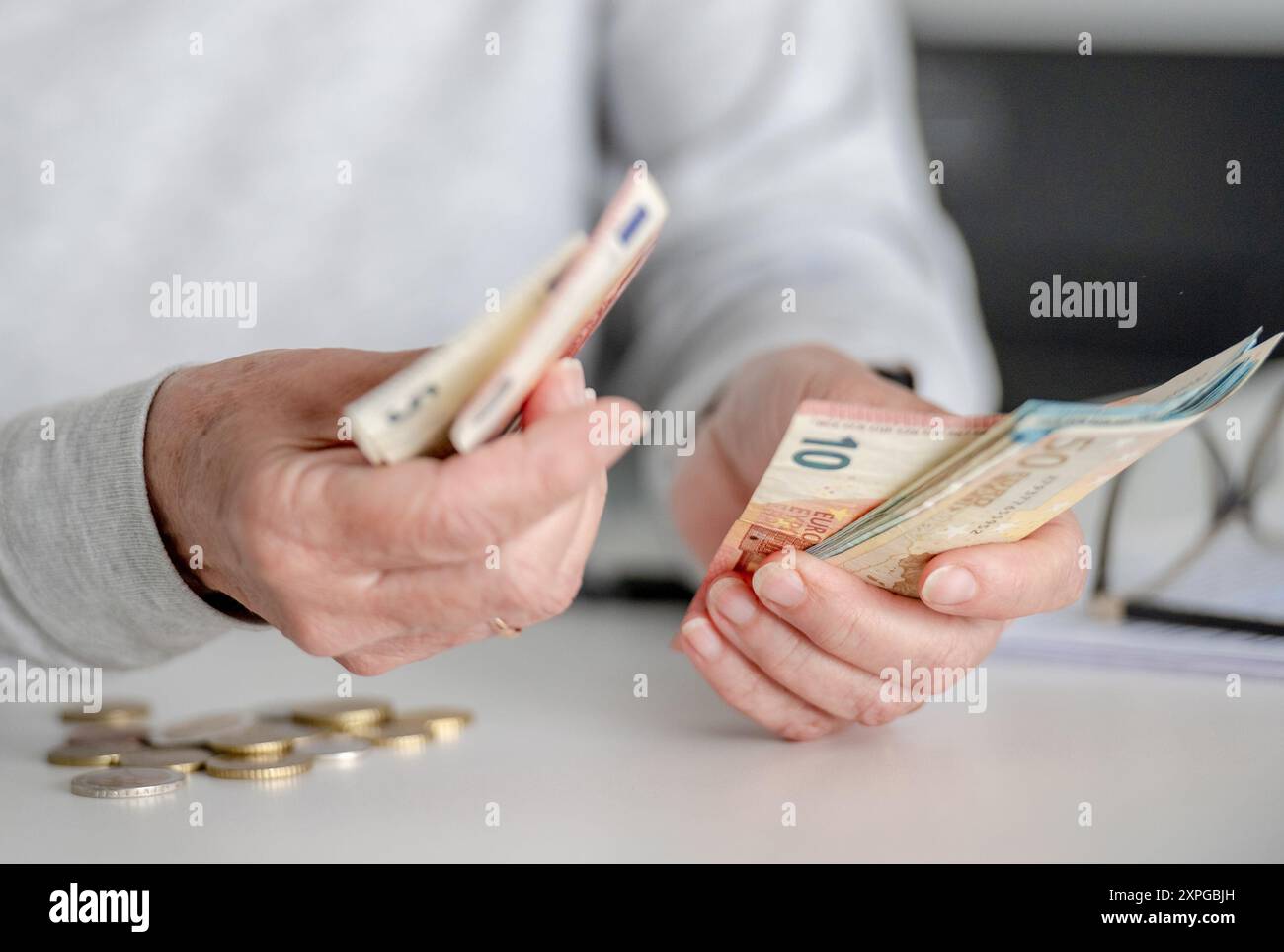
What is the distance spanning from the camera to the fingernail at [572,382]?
498 millimetres

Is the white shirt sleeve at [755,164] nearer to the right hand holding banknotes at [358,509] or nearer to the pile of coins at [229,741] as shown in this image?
the pile of coins at [229,741]

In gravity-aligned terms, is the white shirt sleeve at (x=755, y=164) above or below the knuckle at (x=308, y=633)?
above

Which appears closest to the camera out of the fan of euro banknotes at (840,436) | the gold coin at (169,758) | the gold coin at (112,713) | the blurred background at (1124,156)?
the fan of euro banknotes at (840,436)

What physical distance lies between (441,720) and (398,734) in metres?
0.03

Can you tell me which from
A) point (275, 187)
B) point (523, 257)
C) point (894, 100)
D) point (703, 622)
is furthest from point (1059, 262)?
point (703, 622)

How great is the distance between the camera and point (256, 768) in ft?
2.23

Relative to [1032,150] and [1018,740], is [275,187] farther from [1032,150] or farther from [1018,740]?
[1032,150]

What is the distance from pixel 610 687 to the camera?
900mm

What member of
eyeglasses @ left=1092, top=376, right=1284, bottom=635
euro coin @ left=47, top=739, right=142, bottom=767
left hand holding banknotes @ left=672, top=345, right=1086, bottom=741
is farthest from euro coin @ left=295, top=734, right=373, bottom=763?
eyeglasses @ left=1092, top=376, right=1284, bottom=635

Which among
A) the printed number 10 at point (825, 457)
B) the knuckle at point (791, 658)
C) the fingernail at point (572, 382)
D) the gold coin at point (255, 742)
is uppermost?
the fingernail at point (572, 382)

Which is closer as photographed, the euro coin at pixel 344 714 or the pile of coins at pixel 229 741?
the pile of coins at pixel 229 741

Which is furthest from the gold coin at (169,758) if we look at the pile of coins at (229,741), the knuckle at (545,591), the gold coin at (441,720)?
the knuckle at (545,591)

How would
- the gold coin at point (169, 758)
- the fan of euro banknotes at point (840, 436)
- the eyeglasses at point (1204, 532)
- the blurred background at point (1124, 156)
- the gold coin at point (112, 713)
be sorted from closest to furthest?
the fan of euro banknotes at point (840, 436) → the gold coin at point (169, 758) → the gold coin at point (112, 713) → the eyeglasses at point (1204, 532) → the blurred background at point (1124, 156)

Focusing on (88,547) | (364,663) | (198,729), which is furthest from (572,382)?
(198,729)
